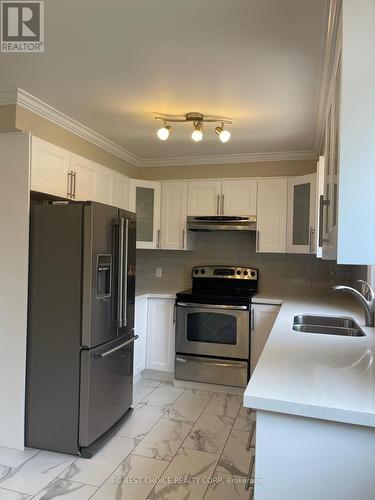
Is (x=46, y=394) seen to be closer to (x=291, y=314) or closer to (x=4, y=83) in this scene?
(x=291, y=314)

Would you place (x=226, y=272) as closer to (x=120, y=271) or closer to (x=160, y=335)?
(x=160, y=335)

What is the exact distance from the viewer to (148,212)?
4.02 m

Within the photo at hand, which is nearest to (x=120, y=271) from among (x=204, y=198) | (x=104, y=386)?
(x=104, y=386)

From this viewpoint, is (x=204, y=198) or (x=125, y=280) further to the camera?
(x=204, y=198)

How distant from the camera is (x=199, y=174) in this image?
13.5 feet

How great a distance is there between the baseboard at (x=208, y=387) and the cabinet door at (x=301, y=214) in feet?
4.60

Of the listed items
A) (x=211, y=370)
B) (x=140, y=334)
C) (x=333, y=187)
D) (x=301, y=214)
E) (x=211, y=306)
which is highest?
(x=301, y=214)

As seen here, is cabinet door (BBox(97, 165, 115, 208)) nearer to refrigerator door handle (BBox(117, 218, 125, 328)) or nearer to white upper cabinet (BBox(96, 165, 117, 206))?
white upper cabinet (BBox(96, 165, 117, 206))

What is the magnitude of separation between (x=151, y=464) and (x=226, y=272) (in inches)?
84.8

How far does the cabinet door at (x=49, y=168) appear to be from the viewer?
8.24 feet

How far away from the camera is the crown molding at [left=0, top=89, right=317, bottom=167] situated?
2.54m

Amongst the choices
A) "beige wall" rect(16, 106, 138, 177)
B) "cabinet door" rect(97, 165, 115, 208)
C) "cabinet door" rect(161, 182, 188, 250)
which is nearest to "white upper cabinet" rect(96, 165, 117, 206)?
"cabinet door" rect(97, 165, 115, 208)

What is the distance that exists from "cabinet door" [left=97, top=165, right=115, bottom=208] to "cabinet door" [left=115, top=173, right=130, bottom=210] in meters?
0.06

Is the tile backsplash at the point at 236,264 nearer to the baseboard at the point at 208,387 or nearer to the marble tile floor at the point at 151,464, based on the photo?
the baseboard at the point at 208,387
